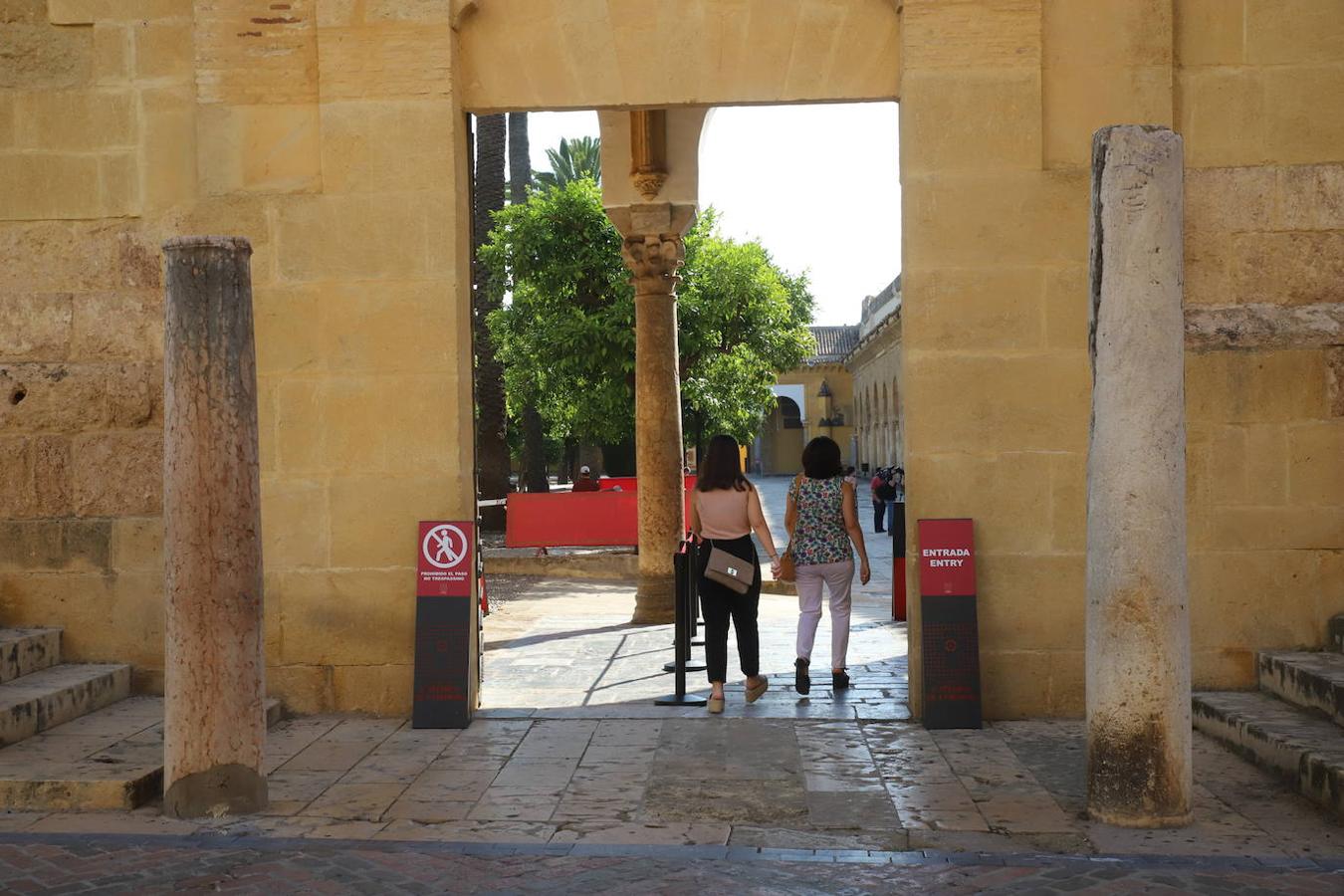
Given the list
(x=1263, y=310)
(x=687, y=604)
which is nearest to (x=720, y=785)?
(x=687, y=604)

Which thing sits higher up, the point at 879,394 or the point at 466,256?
the point at 879,394

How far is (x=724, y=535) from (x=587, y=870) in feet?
9.87

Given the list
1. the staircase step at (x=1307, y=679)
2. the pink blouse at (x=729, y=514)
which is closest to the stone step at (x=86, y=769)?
the pink blouse at (x=729, y=514)

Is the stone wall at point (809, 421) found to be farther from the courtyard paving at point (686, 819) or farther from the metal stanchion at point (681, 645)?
the courtyard paving at point (686, 819)

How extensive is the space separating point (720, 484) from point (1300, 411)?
121 inches

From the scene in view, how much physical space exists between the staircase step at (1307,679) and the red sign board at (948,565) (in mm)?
1543

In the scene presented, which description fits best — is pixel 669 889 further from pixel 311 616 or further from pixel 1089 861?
pixel 311 616

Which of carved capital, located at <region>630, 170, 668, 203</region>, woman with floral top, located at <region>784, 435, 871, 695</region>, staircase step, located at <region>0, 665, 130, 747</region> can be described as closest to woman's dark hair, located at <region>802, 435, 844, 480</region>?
woman with floral top, located at <region>784, 435, 871, 695</region>

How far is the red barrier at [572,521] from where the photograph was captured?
17.3m

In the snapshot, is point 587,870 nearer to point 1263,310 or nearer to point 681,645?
point 681,645

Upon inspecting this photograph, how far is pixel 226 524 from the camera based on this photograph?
17.7 ft

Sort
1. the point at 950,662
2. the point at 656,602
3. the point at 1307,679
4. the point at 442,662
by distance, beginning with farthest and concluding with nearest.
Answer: the point at 656,602 < the point at 442,662 < the point at 950,662 < the point at 1307,679

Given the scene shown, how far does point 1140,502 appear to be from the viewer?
507cm

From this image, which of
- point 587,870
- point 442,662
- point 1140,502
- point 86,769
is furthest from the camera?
point 442,662
